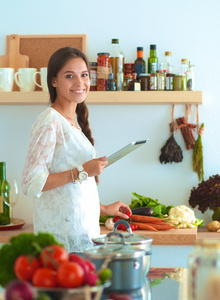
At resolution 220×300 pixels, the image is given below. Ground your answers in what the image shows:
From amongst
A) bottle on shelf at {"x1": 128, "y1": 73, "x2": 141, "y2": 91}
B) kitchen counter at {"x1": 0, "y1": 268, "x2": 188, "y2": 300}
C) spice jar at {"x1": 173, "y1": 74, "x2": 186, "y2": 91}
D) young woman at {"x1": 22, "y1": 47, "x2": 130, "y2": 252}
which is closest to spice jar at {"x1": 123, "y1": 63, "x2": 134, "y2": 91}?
bottle on shelf at {"x1": 128, "y1": 73, "x2": 141, "y2": 91}

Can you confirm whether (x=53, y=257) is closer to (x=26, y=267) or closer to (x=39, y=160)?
(x=26, y=267)

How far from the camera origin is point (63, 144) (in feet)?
6.52

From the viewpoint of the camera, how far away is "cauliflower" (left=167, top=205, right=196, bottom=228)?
293cm

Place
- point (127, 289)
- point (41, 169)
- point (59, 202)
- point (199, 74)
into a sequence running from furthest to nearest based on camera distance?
1. point (199, 74)
2. point (59, 202)
3. point (41, 169)
4. point (127, 289)

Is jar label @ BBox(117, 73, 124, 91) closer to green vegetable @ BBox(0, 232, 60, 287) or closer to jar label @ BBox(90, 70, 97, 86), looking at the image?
jar label @ BBox(90, 70, 97, 86)

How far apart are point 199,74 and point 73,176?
1.61 metres

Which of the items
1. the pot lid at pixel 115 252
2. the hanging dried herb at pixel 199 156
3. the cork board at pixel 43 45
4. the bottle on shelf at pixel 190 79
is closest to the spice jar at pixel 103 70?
the cork board at pixel 43 45

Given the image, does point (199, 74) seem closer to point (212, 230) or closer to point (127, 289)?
point (212, 230)

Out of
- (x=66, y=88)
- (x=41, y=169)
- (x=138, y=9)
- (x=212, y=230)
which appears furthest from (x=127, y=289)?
(x=138, y=9)

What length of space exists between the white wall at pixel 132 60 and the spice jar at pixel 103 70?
19 cm

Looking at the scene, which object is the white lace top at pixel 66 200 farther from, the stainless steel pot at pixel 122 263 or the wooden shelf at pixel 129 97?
the wooden shelf at pixel 129 97

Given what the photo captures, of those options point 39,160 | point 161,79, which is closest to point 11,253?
point 39,160

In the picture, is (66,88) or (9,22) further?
(9,22)

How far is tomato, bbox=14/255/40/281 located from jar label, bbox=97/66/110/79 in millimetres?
2234
